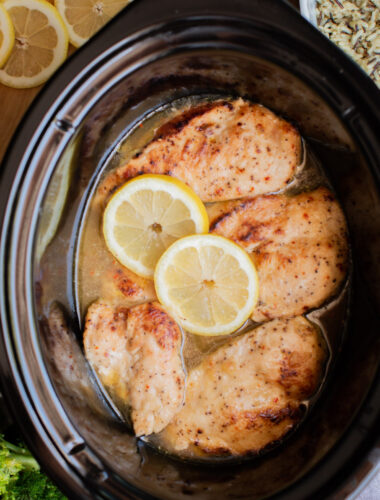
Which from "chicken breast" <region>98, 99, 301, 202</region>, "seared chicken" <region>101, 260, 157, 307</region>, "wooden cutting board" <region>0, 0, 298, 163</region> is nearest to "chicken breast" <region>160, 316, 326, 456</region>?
"seared chicken" <region>101, 260, 157, 307</region>

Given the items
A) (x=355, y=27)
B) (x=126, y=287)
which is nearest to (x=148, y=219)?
(x=126, y=287)

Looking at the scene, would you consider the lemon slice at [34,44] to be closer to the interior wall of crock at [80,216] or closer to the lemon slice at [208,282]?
the interior wall of crock at [80,216]

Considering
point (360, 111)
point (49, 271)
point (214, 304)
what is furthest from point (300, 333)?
point (49, 271)

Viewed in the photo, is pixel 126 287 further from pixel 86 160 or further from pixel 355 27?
pixel 355 27

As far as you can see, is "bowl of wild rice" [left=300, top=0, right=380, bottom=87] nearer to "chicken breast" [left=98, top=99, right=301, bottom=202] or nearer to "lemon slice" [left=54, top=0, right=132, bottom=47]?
"chicken breast" [left=98, top=99, right=301, bottom=202]

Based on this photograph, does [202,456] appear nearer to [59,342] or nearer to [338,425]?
[338,425]
